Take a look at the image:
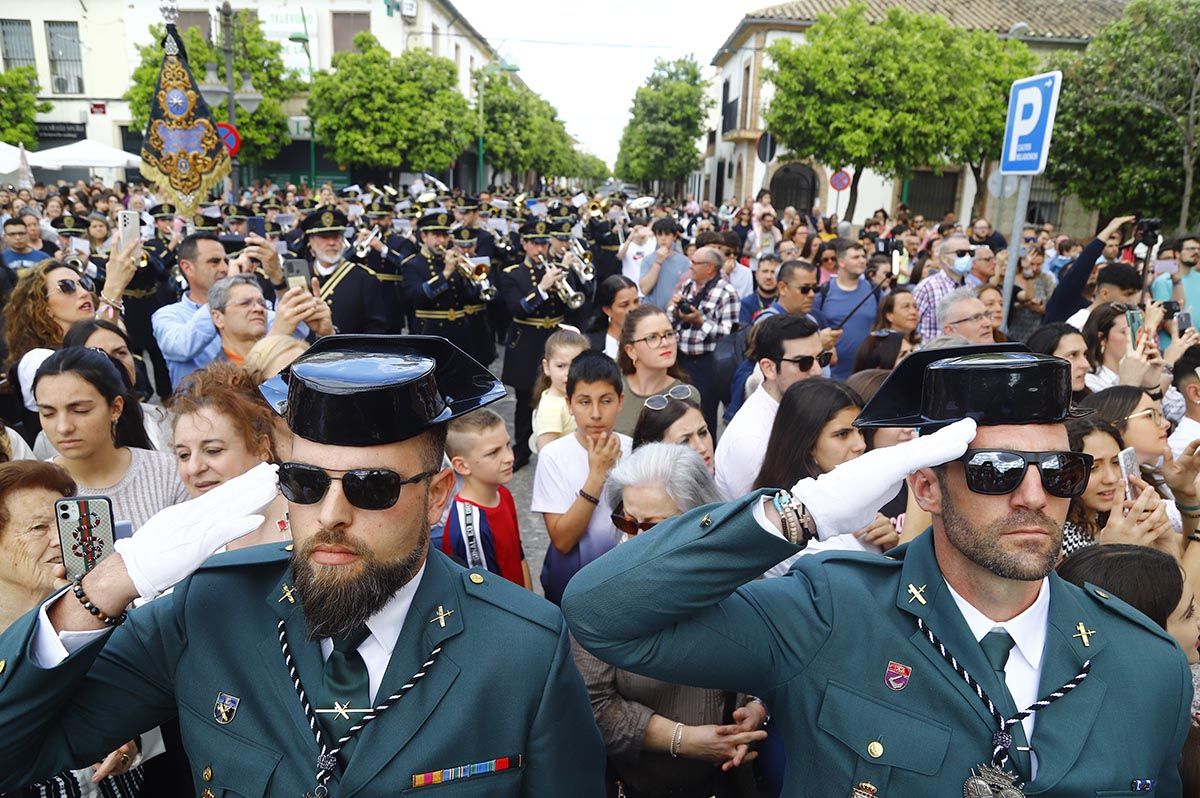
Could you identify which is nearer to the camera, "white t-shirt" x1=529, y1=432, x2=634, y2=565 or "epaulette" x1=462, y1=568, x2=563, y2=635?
"epaulette" x1=462, y1=568, x2=563, y2=635

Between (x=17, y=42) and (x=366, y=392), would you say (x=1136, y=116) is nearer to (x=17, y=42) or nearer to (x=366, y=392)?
(x=366, y=392)

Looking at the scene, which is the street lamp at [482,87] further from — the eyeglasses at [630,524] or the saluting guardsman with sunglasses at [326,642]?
the saluting guardsman with sunglasses at [326,642]

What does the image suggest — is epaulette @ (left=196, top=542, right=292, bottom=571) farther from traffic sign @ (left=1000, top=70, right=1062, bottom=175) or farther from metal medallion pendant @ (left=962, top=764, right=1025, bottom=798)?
traffic sign @ (left=1000, top=70, right=1062, bottom=175)

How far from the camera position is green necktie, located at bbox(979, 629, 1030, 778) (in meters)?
1.84

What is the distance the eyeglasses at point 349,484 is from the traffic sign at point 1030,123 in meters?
5.27

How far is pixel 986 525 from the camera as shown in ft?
6.26

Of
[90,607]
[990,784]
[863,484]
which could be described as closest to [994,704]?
[990,784]

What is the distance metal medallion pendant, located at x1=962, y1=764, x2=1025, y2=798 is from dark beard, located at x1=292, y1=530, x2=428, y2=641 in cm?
129

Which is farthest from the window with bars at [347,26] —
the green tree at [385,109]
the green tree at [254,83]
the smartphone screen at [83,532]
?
the smartphone screen at [83,532]

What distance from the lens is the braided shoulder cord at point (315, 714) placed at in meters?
1.80

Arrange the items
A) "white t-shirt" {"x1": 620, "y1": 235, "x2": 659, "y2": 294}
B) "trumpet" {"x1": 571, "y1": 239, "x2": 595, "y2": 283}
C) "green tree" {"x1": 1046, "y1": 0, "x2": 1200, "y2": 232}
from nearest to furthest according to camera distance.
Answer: "trumpet" {"x1": 571, "y1": 239, "x2": 595, "y2": 283} → "white t-shirt" {"x1": 620, "y1": 235, "x2": 659, "y2": 294} → "green tree" {"x1": 1046, "y1": 0, "x2": 1200, "y2": 232}

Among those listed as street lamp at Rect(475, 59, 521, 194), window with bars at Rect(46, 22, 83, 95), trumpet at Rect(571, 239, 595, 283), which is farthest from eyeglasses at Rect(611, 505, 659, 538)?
window with bars at Rect(46, 22, 83, 95)

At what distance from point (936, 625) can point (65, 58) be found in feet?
148

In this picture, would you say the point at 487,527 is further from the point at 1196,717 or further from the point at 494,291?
the point at 494,291
